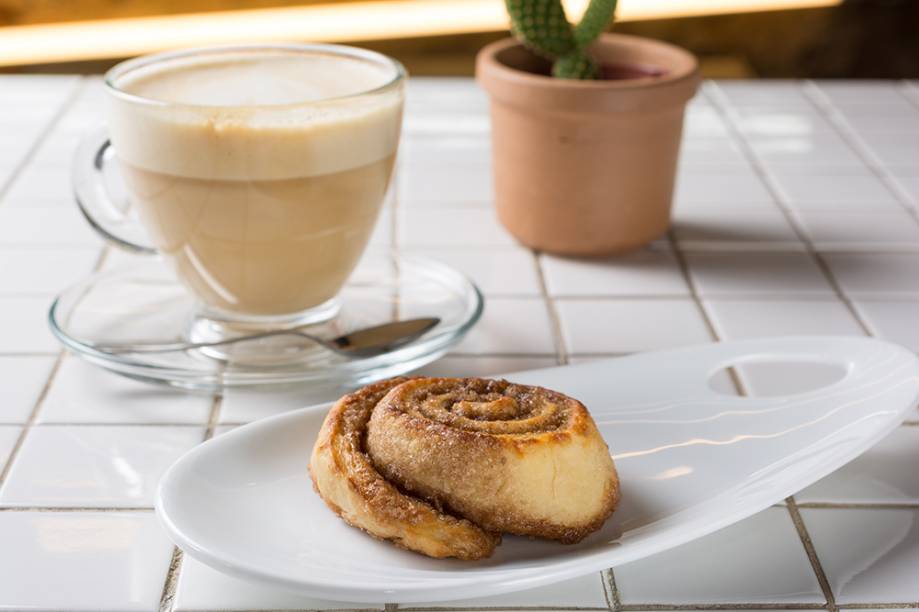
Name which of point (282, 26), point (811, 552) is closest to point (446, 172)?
point (811, 552)

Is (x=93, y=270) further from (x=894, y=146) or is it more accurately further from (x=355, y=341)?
(x=894, y=146)

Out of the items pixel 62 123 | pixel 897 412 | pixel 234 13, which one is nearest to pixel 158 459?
pixel 897 412

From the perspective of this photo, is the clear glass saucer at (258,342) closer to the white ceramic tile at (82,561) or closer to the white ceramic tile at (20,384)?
the white ceramic tile at (20,384)

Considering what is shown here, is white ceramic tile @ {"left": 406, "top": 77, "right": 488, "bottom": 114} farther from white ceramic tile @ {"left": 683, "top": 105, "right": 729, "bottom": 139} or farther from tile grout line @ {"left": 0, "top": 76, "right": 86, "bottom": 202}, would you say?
tile grout line @ {"left": 0, "top": 76, "right": 86, "bottom": 202}

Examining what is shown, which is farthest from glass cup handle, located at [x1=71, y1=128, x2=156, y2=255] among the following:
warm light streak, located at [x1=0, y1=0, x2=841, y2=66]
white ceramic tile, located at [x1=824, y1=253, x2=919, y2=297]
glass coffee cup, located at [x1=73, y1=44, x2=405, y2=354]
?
warm light streak, located at [x1=0, y1=0, x2=841, y2=66]

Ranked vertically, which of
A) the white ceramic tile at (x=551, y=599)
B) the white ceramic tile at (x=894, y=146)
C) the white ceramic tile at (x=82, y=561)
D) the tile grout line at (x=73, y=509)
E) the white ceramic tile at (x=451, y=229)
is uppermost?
the white ceramic tile at (x=551, y=599)

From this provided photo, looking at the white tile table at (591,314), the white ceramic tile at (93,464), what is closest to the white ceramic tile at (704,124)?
the white tile table at (591,314)

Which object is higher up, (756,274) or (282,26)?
(756,274)

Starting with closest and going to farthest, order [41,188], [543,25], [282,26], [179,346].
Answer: [179,346], [543,25], [41,188], [282,26]
